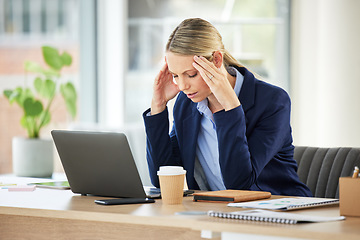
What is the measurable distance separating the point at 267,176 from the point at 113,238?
614 mm

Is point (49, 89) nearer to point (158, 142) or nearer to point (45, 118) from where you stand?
point (45, 118)

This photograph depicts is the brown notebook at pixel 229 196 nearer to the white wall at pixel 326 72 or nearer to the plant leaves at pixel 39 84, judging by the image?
the white wall at pixel 326 72

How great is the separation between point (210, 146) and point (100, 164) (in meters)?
0.50

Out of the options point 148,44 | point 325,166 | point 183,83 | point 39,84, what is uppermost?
point 148,44

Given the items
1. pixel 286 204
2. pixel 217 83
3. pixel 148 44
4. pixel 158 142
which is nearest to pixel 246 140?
pixel 217 83

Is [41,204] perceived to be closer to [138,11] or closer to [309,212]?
[309,212]

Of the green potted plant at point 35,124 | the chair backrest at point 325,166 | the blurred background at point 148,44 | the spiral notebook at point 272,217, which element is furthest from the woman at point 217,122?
the blurred background at point 148,44

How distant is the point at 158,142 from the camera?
196 centimetres

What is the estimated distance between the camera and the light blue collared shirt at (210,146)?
76.0 inches

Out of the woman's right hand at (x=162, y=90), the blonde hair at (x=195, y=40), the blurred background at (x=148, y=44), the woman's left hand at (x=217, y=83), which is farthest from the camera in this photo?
the blurred background at (x=148, y=44)

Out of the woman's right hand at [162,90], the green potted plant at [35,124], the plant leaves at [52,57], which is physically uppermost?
the plant leaves at [52,57]

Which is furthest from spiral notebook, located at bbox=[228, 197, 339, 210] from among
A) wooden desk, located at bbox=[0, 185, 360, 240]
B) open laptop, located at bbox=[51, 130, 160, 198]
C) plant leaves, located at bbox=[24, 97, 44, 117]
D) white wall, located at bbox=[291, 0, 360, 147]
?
plant leaves, located at bbox=[24, 97, 44, 117]

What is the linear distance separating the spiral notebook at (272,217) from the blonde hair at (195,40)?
719 millimetres

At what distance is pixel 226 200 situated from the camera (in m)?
1.46
